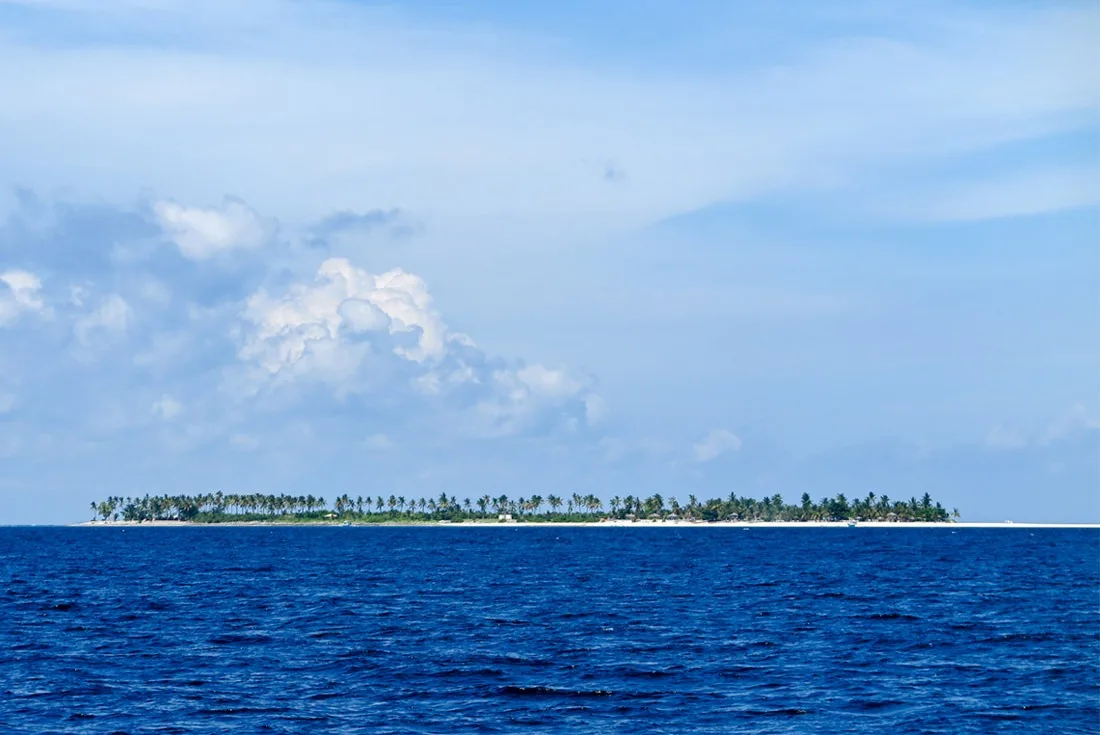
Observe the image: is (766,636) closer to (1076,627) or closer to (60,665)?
(1076,627)

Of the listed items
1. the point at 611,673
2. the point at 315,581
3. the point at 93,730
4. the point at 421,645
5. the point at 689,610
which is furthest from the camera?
the point at 315,581

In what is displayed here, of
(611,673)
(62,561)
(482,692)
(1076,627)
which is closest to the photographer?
(482,692)

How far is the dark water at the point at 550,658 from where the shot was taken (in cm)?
4081

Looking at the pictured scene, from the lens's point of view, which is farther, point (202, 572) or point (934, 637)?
point (202, 572)

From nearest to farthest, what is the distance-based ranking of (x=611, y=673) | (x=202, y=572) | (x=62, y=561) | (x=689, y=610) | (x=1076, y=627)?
(x=611, y=673), (x=1076, y=627), (x=689, y=610), (x=202, y=572), (x=62, y=561)

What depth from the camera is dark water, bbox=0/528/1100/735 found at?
40.8 m

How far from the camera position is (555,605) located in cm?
8300

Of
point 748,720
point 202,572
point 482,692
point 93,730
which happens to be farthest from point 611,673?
point 202,572

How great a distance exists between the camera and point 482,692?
1804 inches

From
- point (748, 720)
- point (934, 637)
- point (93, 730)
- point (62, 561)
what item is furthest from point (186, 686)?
point (62, 561)

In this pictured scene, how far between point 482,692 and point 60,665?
65.6 ft

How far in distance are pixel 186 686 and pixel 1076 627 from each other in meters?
48.9

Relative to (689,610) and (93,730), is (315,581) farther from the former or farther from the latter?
(93,730)

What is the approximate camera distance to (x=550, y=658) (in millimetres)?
54562
